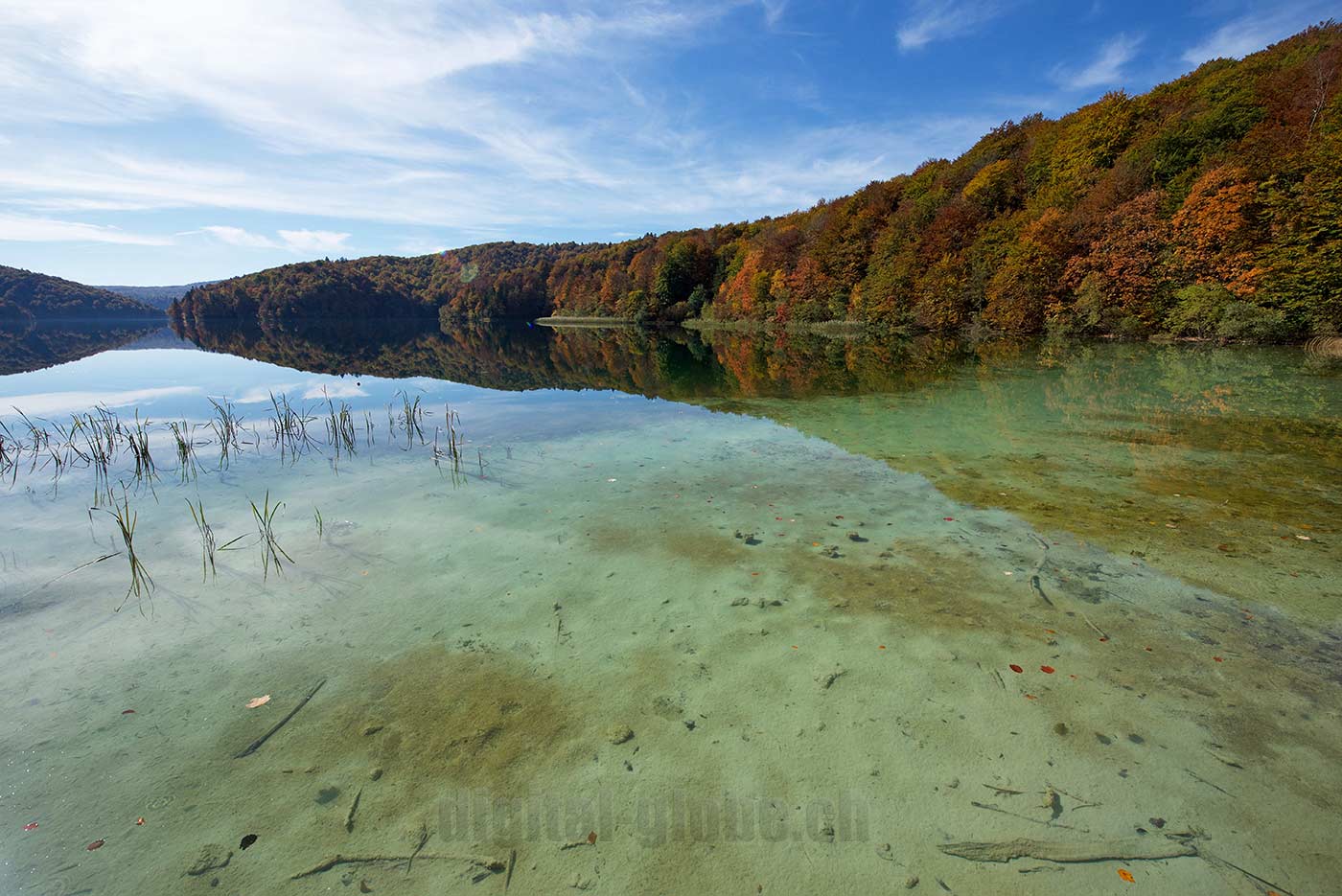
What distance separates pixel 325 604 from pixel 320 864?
251 centimetres

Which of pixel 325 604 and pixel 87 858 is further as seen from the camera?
pixel 325 604

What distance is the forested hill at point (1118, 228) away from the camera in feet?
67.8

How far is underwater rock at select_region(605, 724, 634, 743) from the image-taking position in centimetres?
289

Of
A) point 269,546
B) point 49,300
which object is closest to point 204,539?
point 269,546

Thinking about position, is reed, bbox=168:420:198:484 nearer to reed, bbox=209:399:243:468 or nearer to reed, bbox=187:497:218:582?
reed, bbox=209:399:243:468

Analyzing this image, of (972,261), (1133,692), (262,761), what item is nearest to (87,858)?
(262,761)

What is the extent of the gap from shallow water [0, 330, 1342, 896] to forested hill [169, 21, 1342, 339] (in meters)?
19.8

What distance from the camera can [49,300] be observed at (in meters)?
93.1

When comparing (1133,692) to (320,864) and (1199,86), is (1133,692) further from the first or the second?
(1199,86)

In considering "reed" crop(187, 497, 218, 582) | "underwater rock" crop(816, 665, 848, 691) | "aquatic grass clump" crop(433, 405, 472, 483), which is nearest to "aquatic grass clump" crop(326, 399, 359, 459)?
"aquatic grass clump" crop(433, 405, 472, 483)

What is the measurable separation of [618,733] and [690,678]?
23.8 inches

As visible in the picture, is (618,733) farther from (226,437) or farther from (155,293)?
(155,293)

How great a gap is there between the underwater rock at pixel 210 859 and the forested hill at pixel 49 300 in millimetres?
112632

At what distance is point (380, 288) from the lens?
4400 inches
